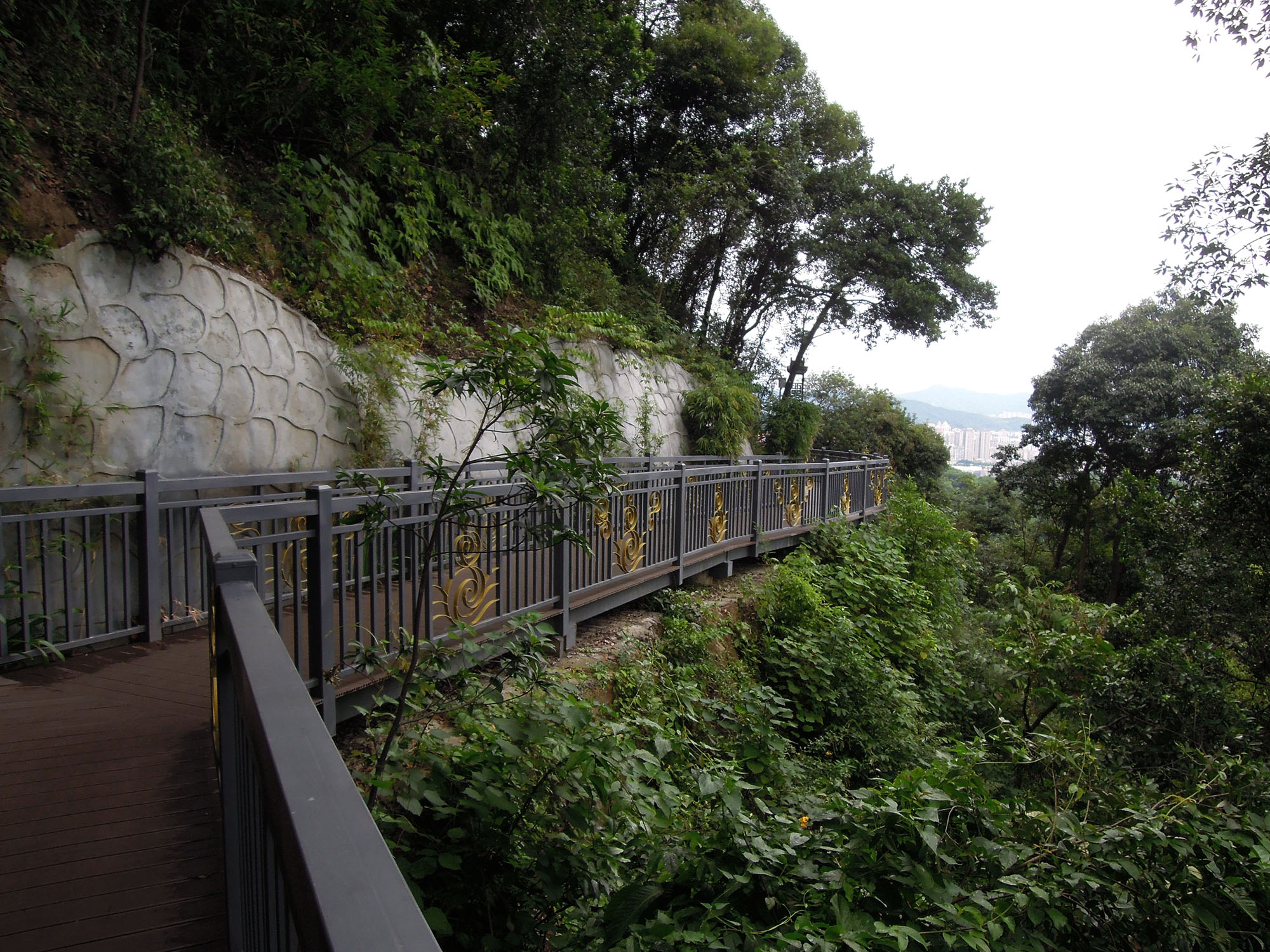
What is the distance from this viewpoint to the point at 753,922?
2947 millimetres

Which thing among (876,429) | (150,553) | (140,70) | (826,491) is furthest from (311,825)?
(876,429)

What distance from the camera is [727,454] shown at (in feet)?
52.3

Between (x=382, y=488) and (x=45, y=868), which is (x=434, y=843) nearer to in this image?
(x=45, y=868)

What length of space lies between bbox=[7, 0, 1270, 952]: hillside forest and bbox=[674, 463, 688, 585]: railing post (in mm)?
412

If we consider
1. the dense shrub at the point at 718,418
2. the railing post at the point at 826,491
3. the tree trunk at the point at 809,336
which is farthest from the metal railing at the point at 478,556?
the tree trunk at the point at 809,336

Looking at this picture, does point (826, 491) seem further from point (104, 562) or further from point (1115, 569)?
point (1115, 569)

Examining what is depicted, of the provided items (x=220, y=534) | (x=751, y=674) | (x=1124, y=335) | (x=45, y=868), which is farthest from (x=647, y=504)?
(x=1124, y=335)

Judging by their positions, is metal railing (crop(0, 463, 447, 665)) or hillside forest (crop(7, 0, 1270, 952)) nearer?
hillside forest (crop(7, 0, 1270, 952))

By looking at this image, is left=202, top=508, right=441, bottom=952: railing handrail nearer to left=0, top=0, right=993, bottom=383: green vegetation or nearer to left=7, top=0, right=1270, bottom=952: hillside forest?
left=7, top=0, right=1270, bottom=952: hillside forest

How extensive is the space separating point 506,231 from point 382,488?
10.7m

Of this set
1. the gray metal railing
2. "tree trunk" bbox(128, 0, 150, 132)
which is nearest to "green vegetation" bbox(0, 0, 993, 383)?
"tree trunk" bbox(128, 0, 150, 132)

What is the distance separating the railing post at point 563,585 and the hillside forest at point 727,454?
1.39 feet

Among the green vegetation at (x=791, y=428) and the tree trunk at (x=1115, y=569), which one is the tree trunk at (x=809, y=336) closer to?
the green vegetation at (x=791, y=428)

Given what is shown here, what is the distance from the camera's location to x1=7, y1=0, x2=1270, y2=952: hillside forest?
2998mm
